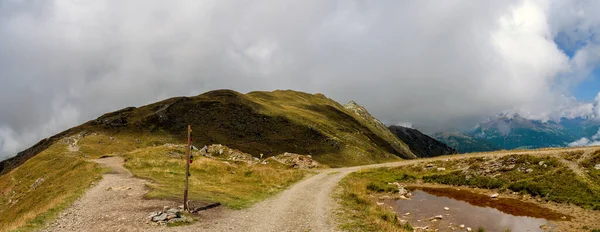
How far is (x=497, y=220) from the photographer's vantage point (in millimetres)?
26000

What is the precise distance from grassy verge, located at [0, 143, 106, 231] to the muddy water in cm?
2758

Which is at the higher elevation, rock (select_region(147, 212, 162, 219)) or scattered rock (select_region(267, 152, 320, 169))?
scattered rock (select_region(267, 152, 320, 169))

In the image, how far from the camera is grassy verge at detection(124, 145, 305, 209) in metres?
30.8

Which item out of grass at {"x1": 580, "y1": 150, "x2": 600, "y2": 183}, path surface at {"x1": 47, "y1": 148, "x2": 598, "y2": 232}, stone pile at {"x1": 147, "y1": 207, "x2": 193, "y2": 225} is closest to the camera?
path surface at {"x1": 47, "y1": 148, "x2": 598, "y2": 232}

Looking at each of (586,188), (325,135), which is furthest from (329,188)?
(325,135)

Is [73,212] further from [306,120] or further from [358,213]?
[306,120]

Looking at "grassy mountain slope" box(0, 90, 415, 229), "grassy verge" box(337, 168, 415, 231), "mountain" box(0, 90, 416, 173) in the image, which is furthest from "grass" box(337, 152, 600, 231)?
"mountain" box(0, 90, 416, 173)

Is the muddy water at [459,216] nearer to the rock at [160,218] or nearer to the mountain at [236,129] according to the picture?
the rock at [160,218]

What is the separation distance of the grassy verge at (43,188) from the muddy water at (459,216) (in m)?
27.6

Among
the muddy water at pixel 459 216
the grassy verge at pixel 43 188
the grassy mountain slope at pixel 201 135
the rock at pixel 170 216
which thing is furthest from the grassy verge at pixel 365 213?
the grassy mountain slope at pixel 201 135

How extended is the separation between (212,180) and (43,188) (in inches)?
1290

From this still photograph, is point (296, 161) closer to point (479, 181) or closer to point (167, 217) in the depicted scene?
point (479, 181)

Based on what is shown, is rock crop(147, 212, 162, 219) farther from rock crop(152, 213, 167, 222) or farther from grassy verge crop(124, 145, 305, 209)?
grassy verge crop(124, 145, 305, 209)

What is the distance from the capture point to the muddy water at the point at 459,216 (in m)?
24.6
